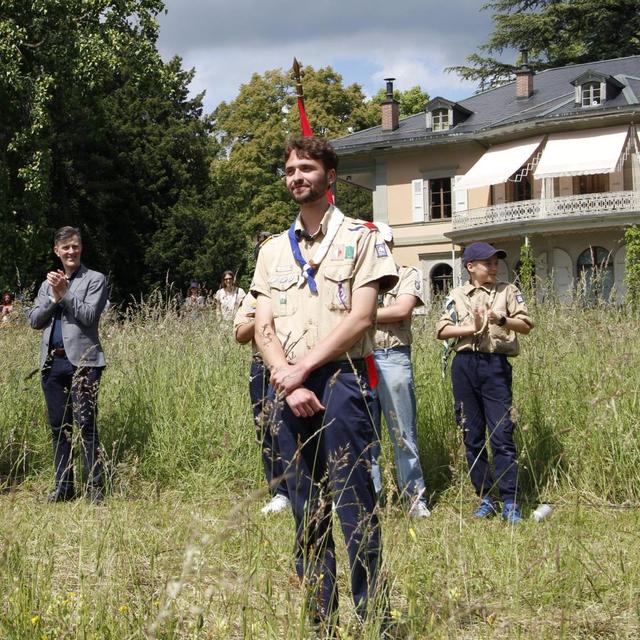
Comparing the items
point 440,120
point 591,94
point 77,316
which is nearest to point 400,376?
point 77,316

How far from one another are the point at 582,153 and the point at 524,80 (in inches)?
222

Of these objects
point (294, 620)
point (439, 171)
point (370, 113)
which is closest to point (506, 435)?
point (294, 620)

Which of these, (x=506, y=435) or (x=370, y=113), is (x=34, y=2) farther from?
(x=370, y=113)

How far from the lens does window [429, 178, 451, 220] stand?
38.3m

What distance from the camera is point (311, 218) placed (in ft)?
11.5

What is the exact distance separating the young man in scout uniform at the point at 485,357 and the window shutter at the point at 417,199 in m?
32.9

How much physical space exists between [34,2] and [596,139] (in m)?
21.3

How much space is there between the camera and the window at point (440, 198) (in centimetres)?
3834

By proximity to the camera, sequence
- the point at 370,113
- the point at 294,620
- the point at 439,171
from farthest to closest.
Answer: the point at 370,113, the point at 439,171, the point at 294,620

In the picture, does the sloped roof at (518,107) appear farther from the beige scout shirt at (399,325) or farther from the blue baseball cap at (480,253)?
the beige scout shirt at (399,325)

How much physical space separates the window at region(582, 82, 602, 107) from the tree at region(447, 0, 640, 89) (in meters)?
6.86

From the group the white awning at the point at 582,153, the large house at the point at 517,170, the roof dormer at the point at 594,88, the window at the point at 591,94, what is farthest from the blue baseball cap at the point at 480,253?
the window at the point at 591,94

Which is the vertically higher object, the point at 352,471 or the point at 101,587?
the point at 352,471

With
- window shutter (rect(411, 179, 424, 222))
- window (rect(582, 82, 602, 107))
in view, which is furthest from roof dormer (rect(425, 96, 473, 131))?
window (rect(582, 82, 602, 107))
